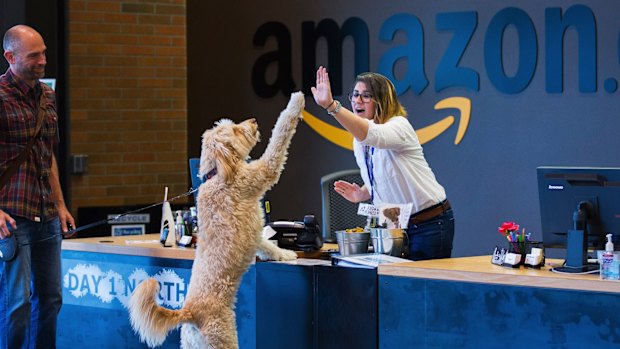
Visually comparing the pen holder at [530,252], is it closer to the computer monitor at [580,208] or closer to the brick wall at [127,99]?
the computer monitor at [580,208]

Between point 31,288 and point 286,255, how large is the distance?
1.34 m

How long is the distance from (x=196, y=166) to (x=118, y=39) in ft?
9.41

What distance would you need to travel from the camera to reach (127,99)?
7973 mm

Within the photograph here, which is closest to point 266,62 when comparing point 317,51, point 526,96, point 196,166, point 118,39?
point 317,51

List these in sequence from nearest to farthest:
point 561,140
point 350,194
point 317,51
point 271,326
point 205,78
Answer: point 271,326 → point 350,194 → point 561,140 → point 317,51 → point 205,78

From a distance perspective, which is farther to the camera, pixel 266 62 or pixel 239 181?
pixel 266 62

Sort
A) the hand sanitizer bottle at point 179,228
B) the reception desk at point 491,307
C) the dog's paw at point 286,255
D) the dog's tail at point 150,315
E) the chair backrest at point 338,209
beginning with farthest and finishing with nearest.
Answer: the chair backrest at point 338,209 → the hand sanitizer bottle at point 179,228 → the dog's paw at point 286,255 → the dog's tail at point 150,315 → the reception desk at point 491,307

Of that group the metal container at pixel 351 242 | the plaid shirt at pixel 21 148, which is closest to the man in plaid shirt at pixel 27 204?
the plaid shirt at pixel 21 148

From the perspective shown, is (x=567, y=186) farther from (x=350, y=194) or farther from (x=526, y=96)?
(x=526, y=96)

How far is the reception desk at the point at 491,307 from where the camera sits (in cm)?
373

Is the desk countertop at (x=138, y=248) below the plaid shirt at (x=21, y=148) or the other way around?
below

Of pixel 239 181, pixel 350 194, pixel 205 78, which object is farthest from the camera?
pixel 205 78

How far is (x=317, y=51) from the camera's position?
7.74 metres

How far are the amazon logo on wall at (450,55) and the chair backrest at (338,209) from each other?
122 centimetres
